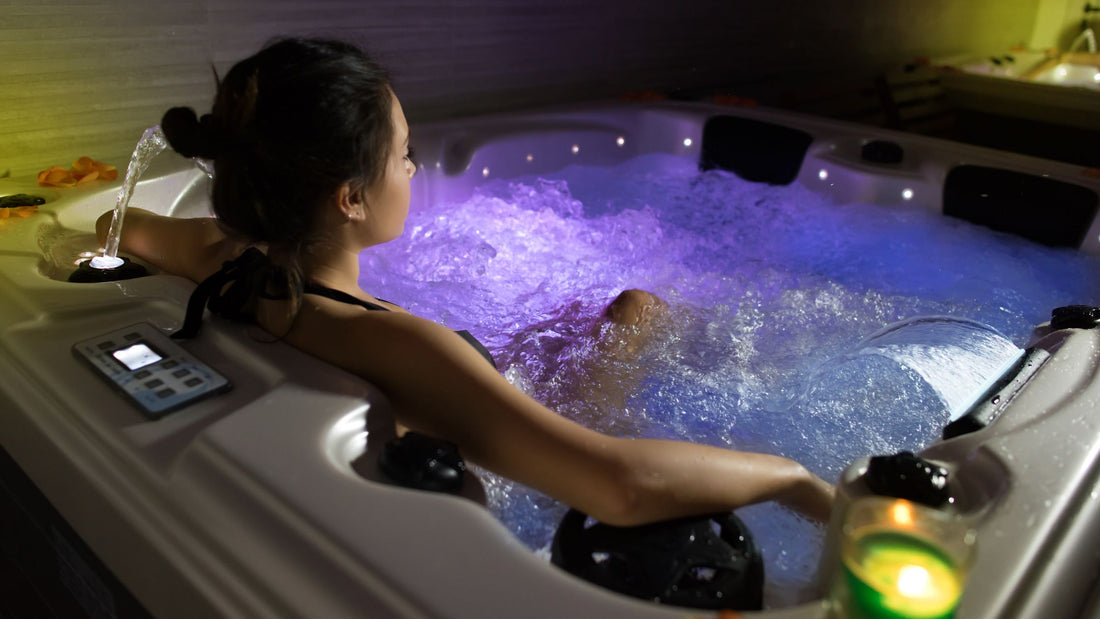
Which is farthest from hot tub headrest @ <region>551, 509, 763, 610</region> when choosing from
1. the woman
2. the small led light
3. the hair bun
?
the small led light

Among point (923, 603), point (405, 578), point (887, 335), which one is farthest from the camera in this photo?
point (887, 335)

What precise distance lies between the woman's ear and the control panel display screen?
0.87ft

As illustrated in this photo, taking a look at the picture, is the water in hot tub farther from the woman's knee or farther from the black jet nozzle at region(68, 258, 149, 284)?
the black jet nozzle at region(68, 258, 149, 284)

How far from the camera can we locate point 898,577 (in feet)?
1.46

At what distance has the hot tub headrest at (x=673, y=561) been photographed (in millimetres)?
667

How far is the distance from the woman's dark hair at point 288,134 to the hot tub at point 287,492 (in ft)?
0.49

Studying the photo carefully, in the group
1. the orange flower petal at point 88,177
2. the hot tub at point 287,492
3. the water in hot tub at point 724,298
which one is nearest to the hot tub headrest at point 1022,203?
the water in hot tub at point 724,298

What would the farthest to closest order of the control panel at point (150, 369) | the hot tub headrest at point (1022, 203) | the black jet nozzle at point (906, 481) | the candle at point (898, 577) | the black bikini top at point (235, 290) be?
the hot tub headrest at point (1022, 203) < the black bikini top at point (235, 290) < the control panel at point (150, 369) < the black jet nozzle at point (906, 481) < the candle at point (898, 577)

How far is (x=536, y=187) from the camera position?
2.12 metres

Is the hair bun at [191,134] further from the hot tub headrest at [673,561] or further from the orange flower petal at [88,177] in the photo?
the orange flower petal at [88,177]

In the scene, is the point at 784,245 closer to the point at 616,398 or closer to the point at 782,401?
the point at 782,401

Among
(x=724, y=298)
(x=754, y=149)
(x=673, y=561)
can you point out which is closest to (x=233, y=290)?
(x=673, y=561)

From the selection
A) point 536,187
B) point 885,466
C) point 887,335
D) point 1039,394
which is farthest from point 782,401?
point 536,187

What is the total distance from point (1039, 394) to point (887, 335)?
0.51 metres
